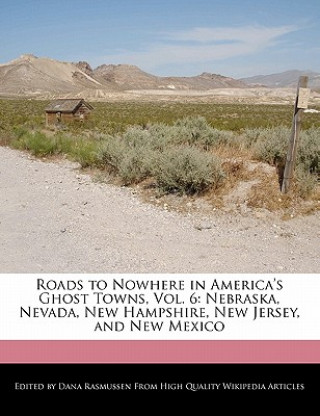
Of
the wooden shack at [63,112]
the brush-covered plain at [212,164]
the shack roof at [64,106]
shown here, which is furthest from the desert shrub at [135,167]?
the shack roof at [64,106]

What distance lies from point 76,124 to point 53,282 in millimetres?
25255

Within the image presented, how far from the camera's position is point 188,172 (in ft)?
27.2

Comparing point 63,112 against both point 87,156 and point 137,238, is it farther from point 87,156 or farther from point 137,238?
point 137,238

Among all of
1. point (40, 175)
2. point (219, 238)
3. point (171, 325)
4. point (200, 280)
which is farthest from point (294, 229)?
point (40, 175)

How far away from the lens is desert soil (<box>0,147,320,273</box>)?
18.4 feet

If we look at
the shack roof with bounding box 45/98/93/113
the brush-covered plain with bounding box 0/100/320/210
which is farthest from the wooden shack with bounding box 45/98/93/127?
the brush-covered plain with bounding box 0/100/320/210

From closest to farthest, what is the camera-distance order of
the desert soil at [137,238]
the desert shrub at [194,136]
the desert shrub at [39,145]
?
the desert soil at [137,238] → the desert shrub at [194,136] → the desert shrub at [39,145]

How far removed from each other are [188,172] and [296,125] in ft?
6.90

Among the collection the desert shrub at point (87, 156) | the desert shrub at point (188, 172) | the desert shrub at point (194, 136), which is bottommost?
the desert shrub at point (87, 156)

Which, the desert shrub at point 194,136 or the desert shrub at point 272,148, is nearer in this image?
the desert shrub at point 272,148

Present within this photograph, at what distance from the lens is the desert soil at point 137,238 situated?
18.4ft

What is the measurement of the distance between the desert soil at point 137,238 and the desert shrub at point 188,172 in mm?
675

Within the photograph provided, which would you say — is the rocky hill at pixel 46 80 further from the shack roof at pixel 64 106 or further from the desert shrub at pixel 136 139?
the desert shrub at pixel 136 139

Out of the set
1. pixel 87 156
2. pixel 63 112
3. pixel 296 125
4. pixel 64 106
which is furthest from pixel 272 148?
pixel 64 106
